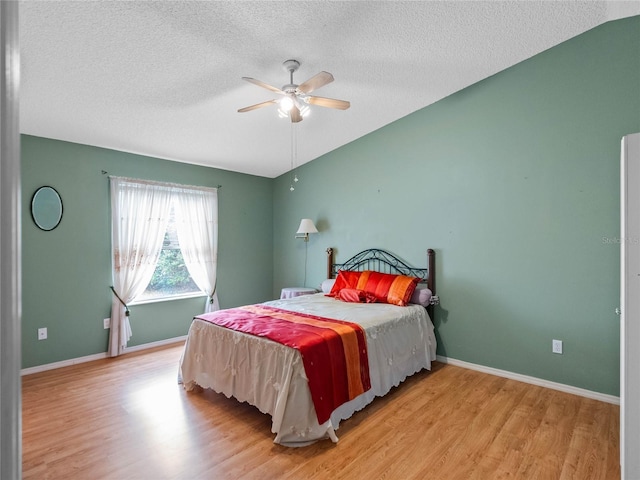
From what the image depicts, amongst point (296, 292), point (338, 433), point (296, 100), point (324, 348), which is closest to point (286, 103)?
point (296, 100)

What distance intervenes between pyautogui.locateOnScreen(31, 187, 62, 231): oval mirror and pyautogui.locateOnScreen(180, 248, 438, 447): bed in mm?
1975

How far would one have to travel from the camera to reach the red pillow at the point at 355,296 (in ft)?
12.3

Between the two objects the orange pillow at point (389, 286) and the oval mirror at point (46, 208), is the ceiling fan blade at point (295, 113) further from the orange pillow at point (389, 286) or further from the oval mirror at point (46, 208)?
the oval mirror at point (46, 208)

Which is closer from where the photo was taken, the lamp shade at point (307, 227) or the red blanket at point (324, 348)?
the red blanket at point (324, 348)

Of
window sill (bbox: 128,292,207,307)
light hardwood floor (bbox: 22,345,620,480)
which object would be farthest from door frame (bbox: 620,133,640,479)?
window sill (bbox: 128,292,207,307)

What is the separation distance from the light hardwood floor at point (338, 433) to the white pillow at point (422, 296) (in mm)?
819

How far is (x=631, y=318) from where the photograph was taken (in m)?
1.71

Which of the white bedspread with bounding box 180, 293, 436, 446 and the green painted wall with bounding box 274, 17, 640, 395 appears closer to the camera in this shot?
the white bedspread with bounding box 180, 293, 436, 446

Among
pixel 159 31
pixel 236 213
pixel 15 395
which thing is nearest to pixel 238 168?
pixel 236 213

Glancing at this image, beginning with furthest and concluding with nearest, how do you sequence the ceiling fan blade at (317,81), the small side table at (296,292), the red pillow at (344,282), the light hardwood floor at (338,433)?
the small side table at (296,292) < the red pillow at (344,282) < the ceiling fan blade at (317,81) < the light hardwood floor at (338,433)

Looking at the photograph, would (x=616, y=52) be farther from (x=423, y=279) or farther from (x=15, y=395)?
(x=15, y=395)

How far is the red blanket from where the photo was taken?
7.58 feet

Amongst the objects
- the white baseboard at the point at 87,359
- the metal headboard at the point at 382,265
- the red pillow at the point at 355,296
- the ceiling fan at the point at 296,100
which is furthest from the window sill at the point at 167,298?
the ceiling fan at the point at 296,100

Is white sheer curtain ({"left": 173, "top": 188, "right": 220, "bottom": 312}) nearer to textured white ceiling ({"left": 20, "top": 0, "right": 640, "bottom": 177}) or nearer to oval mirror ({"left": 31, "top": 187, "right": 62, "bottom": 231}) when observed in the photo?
textured white ceiling ({"left": 20, "top": 0, "right": 640, "bottom": 177})
